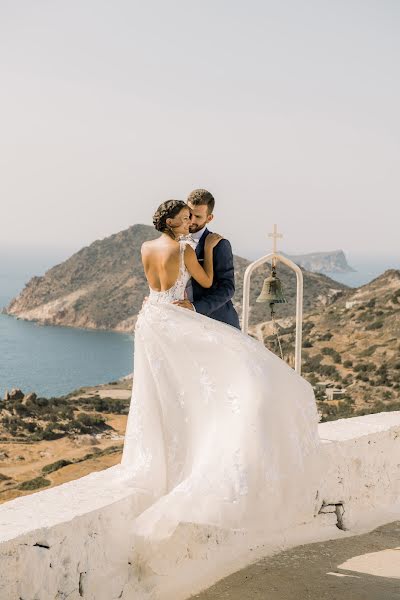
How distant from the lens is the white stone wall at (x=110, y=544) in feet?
8.57

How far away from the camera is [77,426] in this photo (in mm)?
28016

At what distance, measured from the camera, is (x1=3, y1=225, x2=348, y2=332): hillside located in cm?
10806

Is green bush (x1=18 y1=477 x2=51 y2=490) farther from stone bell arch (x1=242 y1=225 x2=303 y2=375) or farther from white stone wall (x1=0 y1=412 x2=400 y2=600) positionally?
white stone wall (x1=0 y1=412 x2=400 y2=600)

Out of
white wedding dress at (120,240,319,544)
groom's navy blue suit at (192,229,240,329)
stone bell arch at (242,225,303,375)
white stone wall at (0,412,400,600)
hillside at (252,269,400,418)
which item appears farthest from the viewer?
hillside at (252,269,400,418)

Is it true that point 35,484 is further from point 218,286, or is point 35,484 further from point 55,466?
point 218,286

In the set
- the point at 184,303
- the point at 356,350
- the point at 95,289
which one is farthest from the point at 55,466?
the point at 95,289

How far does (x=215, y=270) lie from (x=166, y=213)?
428mm

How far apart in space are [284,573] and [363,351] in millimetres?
34676

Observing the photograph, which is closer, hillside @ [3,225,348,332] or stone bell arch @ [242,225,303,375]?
stone bell arch @ [242,225,303,375]

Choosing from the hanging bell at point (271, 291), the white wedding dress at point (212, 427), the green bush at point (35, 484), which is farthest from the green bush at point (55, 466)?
the white wedding dress at point (212, 427)

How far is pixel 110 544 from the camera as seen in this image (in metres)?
2.92

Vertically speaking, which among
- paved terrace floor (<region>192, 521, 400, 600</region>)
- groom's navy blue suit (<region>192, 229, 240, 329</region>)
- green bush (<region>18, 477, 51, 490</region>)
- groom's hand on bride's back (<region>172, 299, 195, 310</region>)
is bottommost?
green bush (<region>18, 477, 51, 490</region>)

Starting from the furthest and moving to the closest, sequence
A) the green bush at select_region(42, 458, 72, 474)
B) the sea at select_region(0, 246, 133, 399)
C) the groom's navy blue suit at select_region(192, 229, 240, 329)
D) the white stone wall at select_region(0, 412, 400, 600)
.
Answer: the sea at select_region(0, 246, 133, 399) < the green bush at select_region(42, 458, 72, 474) < the groom's navy blue suit at select_region(192, 229, 240, 329) < the white stone wall at select_region(0, 412, 400, 600)

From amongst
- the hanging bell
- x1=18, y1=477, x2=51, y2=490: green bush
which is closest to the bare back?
the hanging bell
